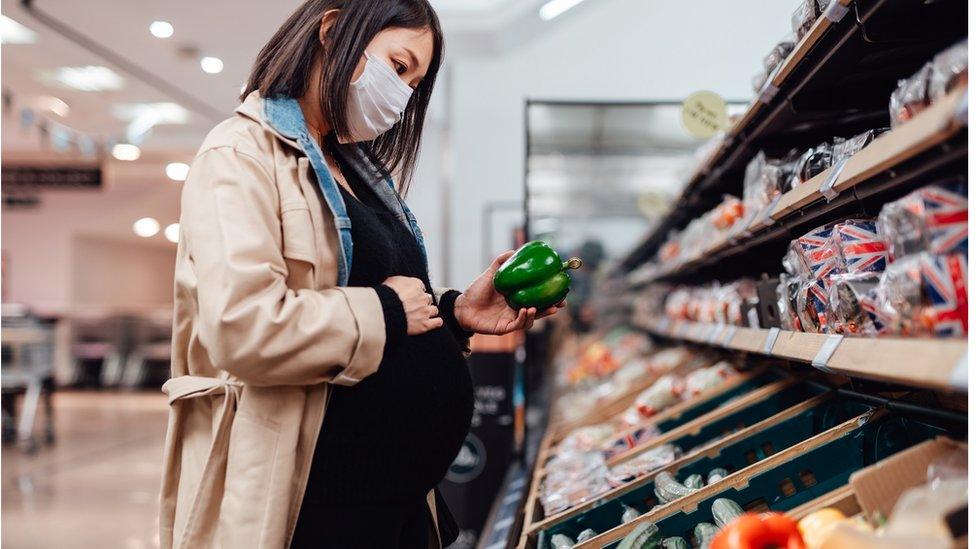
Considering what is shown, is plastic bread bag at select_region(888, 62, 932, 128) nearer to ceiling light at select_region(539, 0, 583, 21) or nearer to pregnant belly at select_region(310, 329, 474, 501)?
pregnant belly at select_region(310, 329, 474, 501)

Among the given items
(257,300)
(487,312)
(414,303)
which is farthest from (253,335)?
(487,312)

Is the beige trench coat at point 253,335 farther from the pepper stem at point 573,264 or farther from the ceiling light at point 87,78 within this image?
the ceiling light at point 87,78

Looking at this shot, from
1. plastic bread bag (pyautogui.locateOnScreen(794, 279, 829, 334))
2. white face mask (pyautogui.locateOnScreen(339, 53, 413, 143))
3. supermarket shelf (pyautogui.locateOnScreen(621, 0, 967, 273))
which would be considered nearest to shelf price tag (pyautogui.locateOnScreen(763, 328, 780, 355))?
plastic bread bag (pyautogui.locateOnScreen(794, 279, 829, 334))

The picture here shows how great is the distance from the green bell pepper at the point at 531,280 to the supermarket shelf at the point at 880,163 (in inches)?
20.8

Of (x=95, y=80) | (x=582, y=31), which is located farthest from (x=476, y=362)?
(x=95, y=80)

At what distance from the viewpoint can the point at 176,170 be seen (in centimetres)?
1165

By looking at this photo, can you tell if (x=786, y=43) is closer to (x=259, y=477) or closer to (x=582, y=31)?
(x=259, y=477)

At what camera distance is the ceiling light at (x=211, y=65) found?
18.5 ft

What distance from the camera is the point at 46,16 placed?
16.3 ft

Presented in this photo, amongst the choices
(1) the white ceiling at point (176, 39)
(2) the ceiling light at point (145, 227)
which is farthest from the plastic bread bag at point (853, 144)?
(2) the ceiling light at point (145, 227)

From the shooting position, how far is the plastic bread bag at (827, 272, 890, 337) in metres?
1.35

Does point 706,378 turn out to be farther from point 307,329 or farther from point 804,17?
point 307,329

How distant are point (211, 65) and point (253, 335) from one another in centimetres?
498

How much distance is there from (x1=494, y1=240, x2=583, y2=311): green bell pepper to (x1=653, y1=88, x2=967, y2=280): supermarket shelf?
0.53 m
